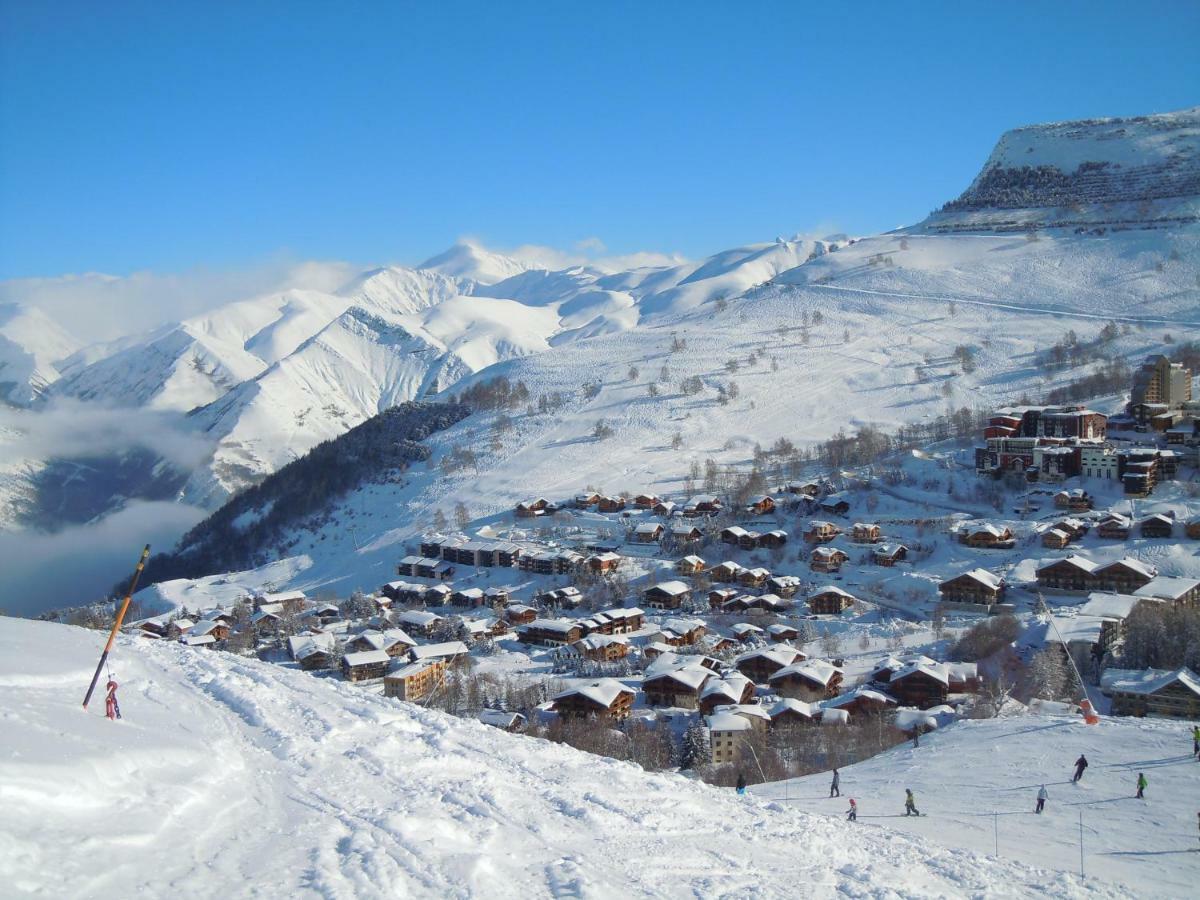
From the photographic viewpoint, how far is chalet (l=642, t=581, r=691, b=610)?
3375 centimetres

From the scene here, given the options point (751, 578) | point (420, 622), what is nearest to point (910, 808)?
point (751, 578)

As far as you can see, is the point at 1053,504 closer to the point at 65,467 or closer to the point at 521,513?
the point at 521,513

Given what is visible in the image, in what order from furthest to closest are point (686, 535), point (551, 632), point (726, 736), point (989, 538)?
point (686, 535) < point (989, 538) < point (551, 632) < point (726, 736)

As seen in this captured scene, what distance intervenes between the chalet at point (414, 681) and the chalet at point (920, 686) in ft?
38.1

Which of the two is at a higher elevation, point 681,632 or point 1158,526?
point 1158,526

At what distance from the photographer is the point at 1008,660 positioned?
23.3 metres

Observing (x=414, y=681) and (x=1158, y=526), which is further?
(x=1158, y=526)

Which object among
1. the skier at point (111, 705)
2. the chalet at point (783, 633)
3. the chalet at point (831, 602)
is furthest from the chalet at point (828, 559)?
the skier at point (111, 705)

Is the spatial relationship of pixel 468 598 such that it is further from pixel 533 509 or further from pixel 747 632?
pixel 747 632

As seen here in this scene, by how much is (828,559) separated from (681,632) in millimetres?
7422

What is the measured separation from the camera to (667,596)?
3378 centimetres

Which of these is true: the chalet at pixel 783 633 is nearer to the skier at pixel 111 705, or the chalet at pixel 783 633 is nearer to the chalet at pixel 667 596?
the chalet at pixel 667 596

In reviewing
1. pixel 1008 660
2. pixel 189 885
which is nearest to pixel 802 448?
pixel 1008 660

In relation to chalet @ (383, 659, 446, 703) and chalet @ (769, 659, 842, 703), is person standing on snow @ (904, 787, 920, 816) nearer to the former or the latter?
chalet @ (769, 659, 842, 703)
